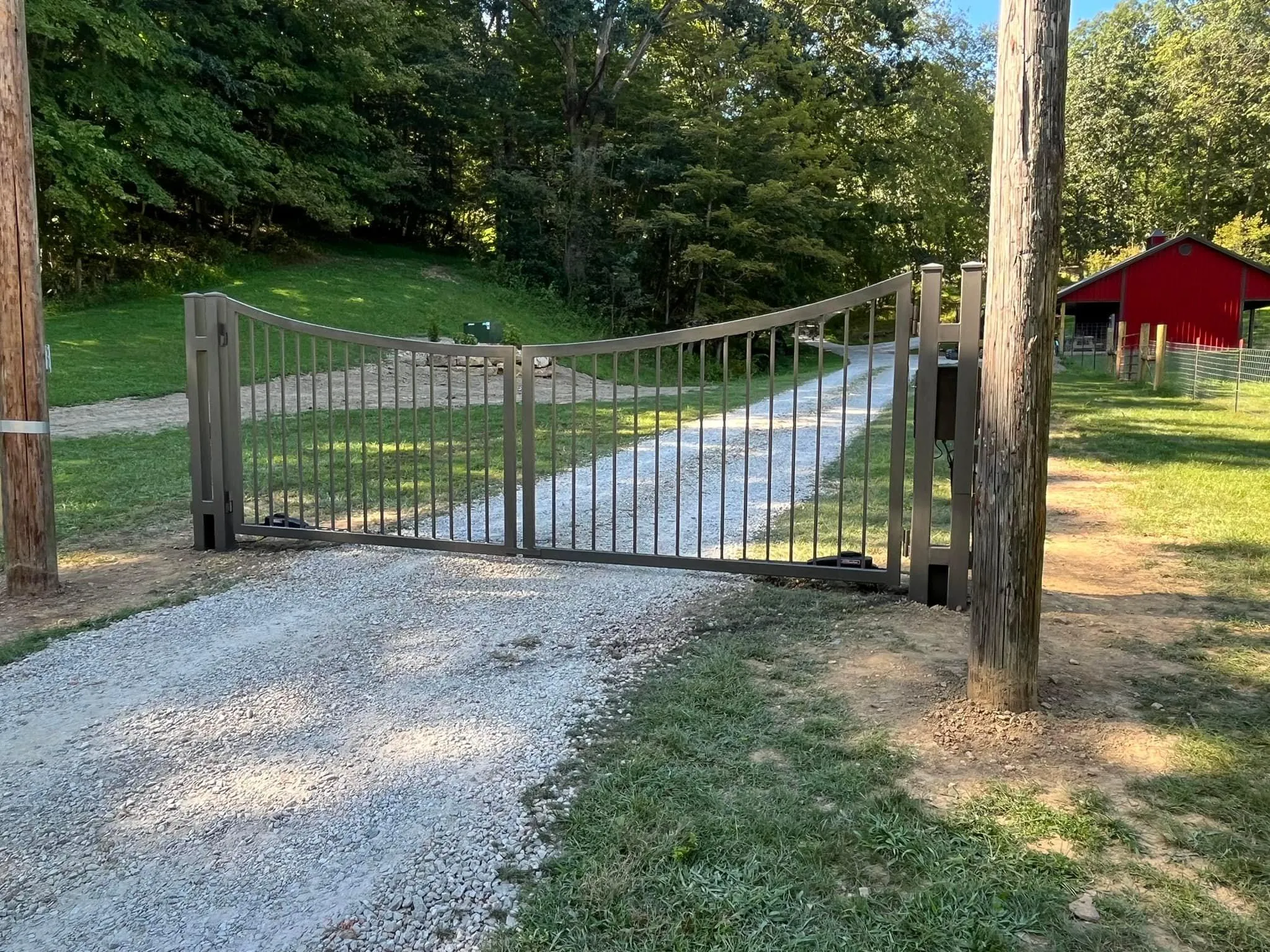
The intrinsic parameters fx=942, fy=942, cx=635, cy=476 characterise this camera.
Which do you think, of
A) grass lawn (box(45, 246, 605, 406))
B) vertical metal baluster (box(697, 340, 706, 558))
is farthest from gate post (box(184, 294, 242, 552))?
grass lawn (box(45, 246, 605, 406))

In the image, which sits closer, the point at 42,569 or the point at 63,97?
the point at 42,569

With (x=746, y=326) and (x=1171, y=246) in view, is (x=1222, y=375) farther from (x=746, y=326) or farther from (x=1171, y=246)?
(x=746, y=326)

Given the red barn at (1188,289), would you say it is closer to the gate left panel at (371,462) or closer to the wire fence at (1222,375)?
the wire fence at (1222,375)

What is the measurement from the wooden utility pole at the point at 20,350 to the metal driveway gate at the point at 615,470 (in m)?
0.92

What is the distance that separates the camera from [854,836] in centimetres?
248

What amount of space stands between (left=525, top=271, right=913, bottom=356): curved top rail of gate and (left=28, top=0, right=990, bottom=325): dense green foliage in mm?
18654

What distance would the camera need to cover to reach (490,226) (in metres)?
33.0

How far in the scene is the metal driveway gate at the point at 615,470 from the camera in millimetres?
4438

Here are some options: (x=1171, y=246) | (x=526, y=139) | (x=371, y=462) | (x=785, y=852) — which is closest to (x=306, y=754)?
(x=785, y=852)

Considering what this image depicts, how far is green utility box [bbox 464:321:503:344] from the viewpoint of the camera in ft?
63.7

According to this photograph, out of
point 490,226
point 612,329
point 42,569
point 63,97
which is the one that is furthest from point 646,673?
point 490,226

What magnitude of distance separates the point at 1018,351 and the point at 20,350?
4.75 metres

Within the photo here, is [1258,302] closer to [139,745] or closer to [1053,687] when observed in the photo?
[1053,687]

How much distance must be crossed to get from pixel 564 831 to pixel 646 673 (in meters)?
1.22
